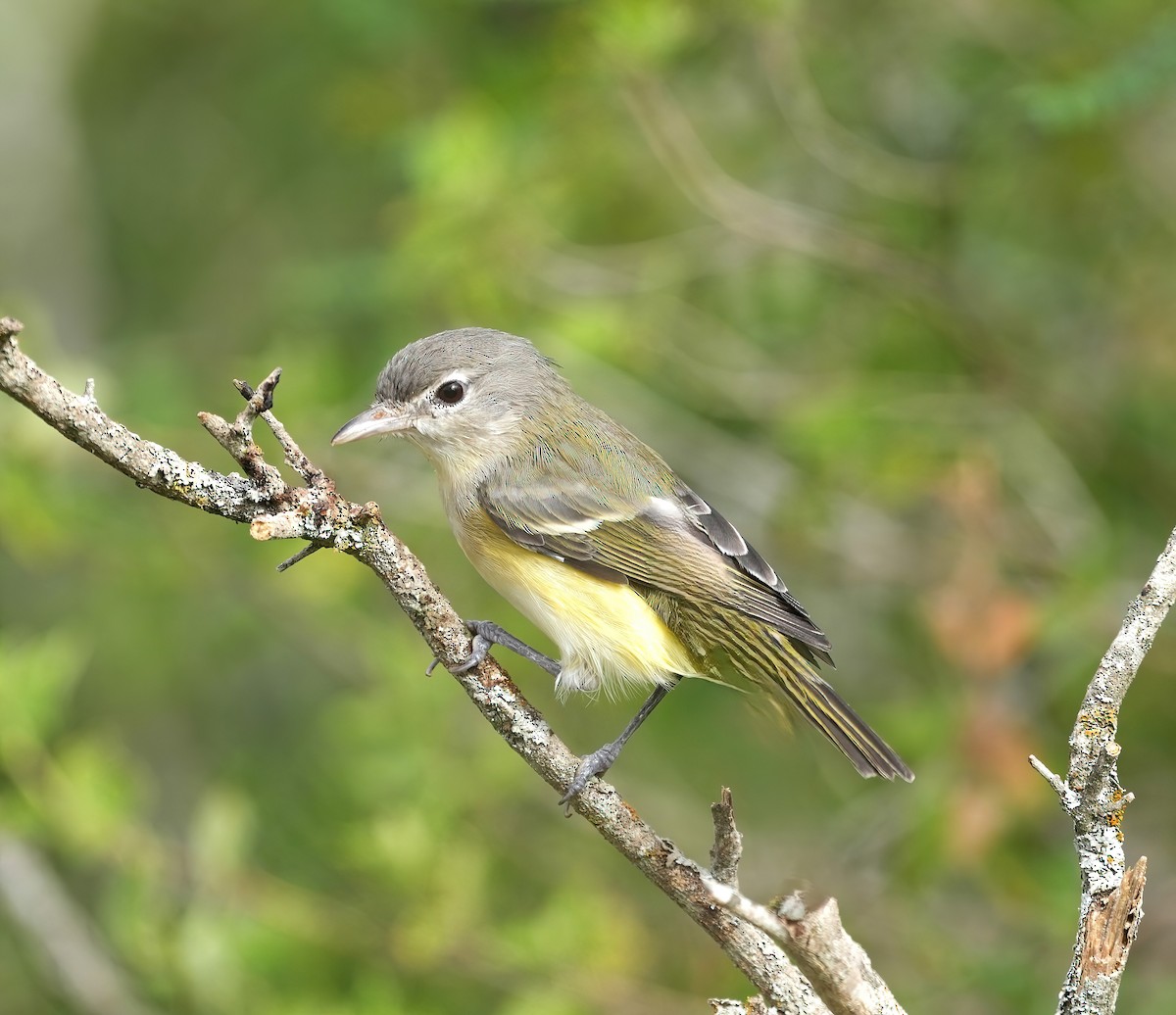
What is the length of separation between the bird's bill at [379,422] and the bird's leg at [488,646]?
78cm

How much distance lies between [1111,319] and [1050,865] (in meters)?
2.27

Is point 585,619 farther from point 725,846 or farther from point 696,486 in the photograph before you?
point 696,486

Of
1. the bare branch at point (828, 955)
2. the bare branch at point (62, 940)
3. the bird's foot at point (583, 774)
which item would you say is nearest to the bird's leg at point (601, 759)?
the bird's foot at point (583, 774)

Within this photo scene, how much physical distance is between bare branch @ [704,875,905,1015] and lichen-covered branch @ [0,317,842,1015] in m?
0.07

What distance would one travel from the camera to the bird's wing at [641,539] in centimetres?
343

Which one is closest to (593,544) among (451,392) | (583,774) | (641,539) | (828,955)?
(641,539)

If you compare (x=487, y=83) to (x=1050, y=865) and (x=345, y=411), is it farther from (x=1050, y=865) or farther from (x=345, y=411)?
(x=1050, y=865)

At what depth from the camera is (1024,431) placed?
5.61 metres

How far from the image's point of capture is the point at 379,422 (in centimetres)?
379

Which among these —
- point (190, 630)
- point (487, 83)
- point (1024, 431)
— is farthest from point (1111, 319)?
point (190, 630)

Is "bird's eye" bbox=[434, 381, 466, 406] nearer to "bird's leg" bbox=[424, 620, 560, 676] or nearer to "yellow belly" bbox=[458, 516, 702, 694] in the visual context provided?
"yellow belly" bbox=[458, 516, 702, 694]

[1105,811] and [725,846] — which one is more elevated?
[1105,811]

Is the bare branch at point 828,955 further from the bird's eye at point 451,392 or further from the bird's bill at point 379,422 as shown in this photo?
the bird's eye at point 451,392

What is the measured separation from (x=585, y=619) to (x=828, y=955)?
54.1 inches
